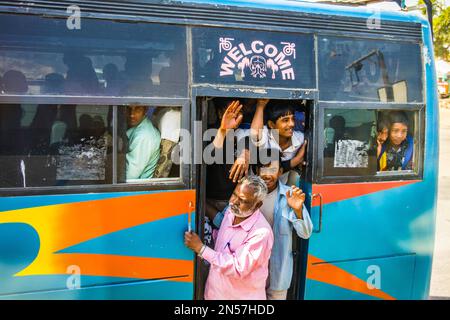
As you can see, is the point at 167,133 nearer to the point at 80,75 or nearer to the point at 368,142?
the point at 80,75

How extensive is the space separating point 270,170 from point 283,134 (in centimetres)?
30

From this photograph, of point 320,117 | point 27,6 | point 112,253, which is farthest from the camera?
point 320,117

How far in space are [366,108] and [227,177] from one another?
124cm

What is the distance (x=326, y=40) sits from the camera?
393 cm

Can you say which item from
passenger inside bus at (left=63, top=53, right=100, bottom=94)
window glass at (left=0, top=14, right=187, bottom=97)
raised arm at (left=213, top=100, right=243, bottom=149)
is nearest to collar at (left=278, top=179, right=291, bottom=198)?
raised arm at (left=213, top=100, right=243, bottom=149)

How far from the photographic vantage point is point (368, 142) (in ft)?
13.6

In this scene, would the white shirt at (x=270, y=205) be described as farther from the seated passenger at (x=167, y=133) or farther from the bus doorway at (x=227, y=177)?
the seated passenger at (x=167, y=133)

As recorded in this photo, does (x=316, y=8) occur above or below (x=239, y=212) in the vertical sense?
above

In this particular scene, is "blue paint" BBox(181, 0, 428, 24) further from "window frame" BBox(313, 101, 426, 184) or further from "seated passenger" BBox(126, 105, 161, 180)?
"seated passenger" BBox(126, 105, 161, 180)

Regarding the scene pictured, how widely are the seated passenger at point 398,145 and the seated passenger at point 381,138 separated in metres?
0.02

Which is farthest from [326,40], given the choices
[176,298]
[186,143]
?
[176,298]

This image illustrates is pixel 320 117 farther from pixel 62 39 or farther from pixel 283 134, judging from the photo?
pixel 62 39

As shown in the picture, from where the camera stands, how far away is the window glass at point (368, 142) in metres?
3.99

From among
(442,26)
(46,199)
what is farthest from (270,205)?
(442,26)
